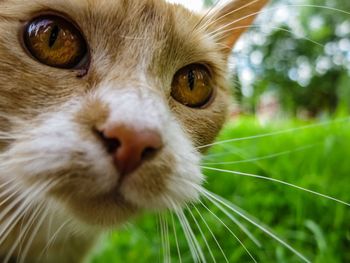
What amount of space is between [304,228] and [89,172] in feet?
4.71

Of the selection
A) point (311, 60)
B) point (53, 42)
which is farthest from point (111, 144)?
point (311, 60)

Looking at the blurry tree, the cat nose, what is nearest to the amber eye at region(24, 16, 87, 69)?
the cat nose

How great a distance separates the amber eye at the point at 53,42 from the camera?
1150 mm

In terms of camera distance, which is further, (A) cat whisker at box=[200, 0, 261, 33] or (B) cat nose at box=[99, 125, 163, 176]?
(A) cat whisker at box=[200, 0, 261, 33]

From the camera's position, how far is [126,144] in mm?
950

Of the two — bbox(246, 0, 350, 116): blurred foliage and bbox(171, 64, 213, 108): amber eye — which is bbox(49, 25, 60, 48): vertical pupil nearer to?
bbox(171, 64, 213, 108): amber eye

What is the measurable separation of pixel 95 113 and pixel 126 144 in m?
Result: 0.11

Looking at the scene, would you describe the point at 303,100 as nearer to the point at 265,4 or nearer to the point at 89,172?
the point at 265,4

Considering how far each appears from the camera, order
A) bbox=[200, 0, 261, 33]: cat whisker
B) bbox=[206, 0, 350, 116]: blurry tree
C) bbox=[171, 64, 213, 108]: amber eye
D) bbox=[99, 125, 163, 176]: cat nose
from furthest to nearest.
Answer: bbox=[206, 0, 350, 116]: blurry tree, bbox=[200, 0, 261, 33]: cat whisker, bbox=[171, 64, 213, 108]: amber eye, bbox=[99, 125, 163, 176]: cat nose

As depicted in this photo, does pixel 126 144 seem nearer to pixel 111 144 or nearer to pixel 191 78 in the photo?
pixel 111 144

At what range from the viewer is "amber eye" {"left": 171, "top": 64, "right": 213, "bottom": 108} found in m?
1.39

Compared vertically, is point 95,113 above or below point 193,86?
below

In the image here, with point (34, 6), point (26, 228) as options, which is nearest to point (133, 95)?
point (34, 6)

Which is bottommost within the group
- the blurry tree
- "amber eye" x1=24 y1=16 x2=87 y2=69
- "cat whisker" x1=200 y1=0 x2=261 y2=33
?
"amber eye" x1=24 y1=16 x2=87 y2=69
